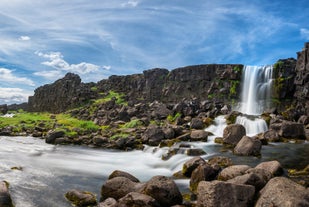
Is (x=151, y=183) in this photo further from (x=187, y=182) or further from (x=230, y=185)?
(x=187, y=182)

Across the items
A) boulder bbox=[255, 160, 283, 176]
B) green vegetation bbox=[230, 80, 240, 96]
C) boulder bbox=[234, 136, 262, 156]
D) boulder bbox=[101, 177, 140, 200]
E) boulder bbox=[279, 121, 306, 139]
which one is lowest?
boulder bbox=[101, 177, 140, 200]

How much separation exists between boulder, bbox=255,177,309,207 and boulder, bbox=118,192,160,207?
3602 mm

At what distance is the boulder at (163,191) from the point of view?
11.4m

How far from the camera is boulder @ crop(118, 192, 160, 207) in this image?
34.5 feet

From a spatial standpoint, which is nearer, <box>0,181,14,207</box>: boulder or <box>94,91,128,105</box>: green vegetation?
<box>0,181,14,207</box>: boulder

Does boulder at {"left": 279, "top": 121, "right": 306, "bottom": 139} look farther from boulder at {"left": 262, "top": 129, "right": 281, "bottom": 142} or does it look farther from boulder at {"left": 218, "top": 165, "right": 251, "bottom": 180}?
boulder at {"left": 218, "top": 165, "right": 251, "bottom": 180}

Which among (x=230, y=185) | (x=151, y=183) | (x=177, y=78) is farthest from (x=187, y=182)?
(x=177, y=78)

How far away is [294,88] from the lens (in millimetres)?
64125

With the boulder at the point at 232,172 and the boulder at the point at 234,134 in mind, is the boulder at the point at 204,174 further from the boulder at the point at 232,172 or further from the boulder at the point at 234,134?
the boulder at the point at 234,134

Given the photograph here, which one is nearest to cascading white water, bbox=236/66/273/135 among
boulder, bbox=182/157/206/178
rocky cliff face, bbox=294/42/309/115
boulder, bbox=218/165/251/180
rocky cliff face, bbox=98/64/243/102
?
rocky cliff face, bbox=98/64/243/102

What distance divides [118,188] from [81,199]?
1.62 metres

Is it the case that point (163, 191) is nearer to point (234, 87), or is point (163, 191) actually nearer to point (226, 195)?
point (226, 195)

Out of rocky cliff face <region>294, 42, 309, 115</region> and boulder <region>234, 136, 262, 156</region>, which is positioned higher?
rocky cliff face <region>294, 42, 309, 115</region>

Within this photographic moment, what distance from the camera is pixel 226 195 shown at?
10.1 metres
